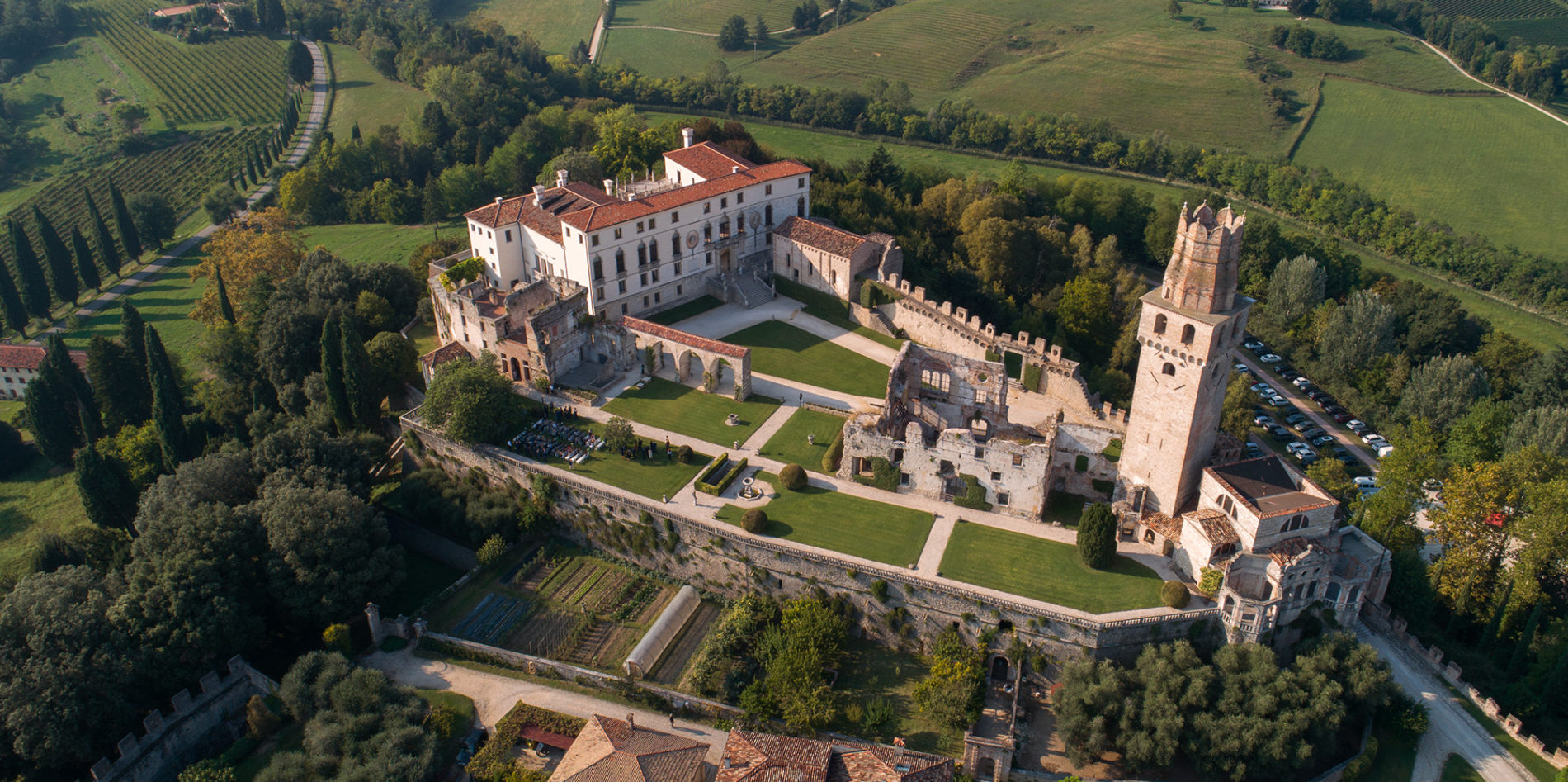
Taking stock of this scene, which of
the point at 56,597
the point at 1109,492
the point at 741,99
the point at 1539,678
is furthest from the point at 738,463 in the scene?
the point at 741,99

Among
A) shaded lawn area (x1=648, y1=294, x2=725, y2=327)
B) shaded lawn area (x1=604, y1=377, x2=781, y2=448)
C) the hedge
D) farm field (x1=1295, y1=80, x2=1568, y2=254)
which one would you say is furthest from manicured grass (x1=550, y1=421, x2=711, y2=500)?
farm field (x1=1295, y1=80, x2=1568, y2=254)

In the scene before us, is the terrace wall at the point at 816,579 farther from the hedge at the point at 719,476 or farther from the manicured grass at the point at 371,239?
the manicured grass at the point at 371,239

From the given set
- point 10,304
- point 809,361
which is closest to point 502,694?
point 809,361

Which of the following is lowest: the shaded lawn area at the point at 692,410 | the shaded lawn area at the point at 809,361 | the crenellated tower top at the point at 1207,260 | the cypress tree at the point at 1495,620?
the cypress tree at the point at 1495,620

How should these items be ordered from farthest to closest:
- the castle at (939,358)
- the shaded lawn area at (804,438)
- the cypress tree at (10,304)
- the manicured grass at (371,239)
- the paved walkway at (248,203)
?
the paved walkway at (248,203), the manicured grass at (371,239), the cypress tree at (10,304), the shaded lawn area at (804,438), the castle at (939,358)

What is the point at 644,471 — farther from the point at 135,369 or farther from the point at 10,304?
the point at 10,304

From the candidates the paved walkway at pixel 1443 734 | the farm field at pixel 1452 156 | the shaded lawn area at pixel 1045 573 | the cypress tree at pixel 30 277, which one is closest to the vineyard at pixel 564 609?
the shaded lawn area at pixel 1045 573

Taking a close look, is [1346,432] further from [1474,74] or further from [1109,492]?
[1474,74]
